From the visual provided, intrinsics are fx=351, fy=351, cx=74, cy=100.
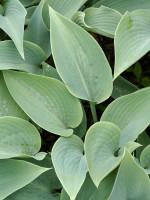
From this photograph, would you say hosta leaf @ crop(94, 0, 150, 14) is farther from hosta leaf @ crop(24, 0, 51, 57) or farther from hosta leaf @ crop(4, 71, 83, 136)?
hosta leaf @ crop(4, 71, 83, 136)

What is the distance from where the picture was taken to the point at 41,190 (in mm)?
1092

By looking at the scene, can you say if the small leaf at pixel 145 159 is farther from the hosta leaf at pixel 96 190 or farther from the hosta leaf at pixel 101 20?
the hosta leaf at pixel 101 20

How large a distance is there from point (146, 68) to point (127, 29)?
72 centimetres

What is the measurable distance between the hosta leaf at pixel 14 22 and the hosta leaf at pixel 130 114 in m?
0.33

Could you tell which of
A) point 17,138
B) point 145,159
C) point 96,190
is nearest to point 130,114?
point 145,159

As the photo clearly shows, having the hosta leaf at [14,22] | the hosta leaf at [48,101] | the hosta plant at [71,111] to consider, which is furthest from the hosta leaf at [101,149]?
the hosta leaf at [14,22]

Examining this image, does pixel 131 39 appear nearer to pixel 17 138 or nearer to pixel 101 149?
pixel 101 149

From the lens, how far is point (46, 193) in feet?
3.57

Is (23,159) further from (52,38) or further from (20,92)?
(52,38)

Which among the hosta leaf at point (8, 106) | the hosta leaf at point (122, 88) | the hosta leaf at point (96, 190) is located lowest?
the hosta leaf at point (96, 190)

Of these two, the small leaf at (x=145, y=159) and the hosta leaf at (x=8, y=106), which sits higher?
the hosta leaf at (x=8, y=106)

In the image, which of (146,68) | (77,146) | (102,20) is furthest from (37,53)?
(146,68)

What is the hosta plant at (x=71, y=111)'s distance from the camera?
963 mm

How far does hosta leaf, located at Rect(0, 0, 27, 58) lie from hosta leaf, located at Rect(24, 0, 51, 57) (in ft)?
0.30
